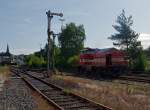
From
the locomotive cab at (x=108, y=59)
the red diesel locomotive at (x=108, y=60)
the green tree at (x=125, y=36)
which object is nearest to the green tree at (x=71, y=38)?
the green tree at (x=125, y=36)

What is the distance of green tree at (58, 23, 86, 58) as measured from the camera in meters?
93.1

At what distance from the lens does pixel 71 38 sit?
95812mm

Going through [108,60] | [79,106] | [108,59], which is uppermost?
[108,59]

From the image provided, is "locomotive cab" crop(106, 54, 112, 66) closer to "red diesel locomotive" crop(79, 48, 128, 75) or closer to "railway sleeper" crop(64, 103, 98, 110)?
"red diesel locomotive" crop(79, 48, 128, 75)

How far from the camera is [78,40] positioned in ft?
315

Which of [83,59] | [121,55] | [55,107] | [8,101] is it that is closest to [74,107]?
[55,107]

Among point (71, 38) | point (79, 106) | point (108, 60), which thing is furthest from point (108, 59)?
point (71, 38)

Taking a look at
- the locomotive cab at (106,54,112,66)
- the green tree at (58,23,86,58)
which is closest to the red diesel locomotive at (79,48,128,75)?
the locomotive cab at (106,54,112,66)

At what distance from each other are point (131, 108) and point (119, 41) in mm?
52724

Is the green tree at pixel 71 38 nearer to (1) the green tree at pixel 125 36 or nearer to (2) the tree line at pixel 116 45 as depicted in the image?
(2) the tree line at pixel 116 45

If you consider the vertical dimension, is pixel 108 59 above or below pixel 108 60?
above

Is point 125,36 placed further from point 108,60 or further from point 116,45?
point 108,60

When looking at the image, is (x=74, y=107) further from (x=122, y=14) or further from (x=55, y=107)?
(x=122, y=14)

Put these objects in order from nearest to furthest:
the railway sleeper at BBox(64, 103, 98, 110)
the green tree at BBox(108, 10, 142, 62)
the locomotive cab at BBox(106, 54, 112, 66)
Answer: the railway sleeper at BBox(64, 103, 98, 110) → the locomotive cab at BBox(106, 54, 112, 66) → the green tree at BBox(108, 10, 142, 62)
